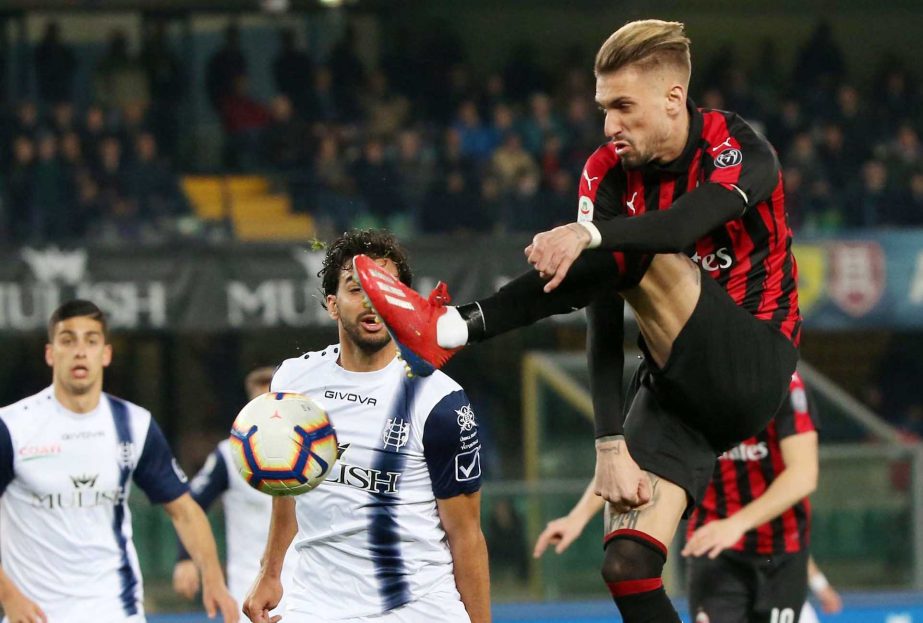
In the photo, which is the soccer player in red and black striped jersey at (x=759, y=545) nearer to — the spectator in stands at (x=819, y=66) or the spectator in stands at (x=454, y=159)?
the spectator in stands at (x=454, y=159)

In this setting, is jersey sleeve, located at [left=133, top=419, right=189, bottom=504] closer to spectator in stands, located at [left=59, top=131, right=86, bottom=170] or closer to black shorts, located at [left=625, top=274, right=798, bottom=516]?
black shorts, located at [left=625, top=274, right=798, bottom=516]

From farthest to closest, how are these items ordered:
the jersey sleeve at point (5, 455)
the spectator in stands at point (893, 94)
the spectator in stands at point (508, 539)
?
the spectator in stands at point (893, 94)
the spectator in stands at point (508, 539)
the jersey sleeve at point (5, 455)

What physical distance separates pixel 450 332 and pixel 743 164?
966 millimetres

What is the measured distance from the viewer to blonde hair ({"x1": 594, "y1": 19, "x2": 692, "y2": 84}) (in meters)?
4.32

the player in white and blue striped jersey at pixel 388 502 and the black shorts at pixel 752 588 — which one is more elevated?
the player in white and blue striped jersey at pixel 388 502

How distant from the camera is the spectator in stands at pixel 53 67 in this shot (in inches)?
623

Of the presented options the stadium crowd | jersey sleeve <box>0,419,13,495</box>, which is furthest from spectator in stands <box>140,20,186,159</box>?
jersey sleeve <box>0,419,13,495</box>

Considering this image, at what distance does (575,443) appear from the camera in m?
12.2

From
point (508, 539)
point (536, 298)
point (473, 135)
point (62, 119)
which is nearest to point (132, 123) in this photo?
point (62, 119)

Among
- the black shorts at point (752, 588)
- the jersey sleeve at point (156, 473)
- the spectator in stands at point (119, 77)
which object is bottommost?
the black shorts at point (752, 588)

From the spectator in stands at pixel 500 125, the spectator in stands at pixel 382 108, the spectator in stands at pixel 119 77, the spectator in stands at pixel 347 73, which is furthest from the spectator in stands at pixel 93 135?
the spectator in stands at pixel 500 125

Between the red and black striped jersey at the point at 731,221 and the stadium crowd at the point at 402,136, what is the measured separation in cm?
932

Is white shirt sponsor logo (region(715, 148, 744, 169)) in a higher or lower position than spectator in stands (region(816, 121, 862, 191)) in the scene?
lower

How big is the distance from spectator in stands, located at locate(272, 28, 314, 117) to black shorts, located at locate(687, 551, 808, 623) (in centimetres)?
991
